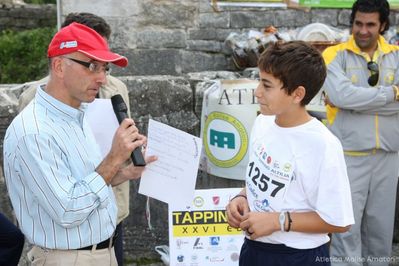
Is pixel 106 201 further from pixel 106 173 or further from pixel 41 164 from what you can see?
pixel 41 164

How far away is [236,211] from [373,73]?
6.51 ft

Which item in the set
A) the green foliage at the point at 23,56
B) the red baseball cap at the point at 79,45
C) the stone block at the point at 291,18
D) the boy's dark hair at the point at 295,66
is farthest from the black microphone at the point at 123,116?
the green foliage at the point at 23,56

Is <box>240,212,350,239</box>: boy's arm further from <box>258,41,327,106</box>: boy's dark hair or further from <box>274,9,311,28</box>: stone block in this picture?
<box>274,9,311,28</box>: stone block

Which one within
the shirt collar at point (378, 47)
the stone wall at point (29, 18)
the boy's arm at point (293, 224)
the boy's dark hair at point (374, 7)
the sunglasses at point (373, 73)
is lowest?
the stone wall at point (29, 18)

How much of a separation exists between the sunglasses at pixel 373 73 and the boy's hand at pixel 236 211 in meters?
1.87

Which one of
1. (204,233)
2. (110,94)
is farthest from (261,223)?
(204,233)

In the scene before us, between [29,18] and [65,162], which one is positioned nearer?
[65,162]

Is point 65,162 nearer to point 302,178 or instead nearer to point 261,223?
point 261,223

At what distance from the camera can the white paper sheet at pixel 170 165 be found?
295cm

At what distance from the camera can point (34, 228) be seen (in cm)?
256

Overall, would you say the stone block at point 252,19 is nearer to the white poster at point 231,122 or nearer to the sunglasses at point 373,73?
the white poster at point 231,122

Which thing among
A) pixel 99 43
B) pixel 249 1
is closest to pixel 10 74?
pixel 249 1

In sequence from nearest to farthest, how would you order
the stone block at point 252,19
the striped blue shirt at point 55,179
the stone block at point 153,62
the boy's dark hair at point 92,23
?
the striped blue shirt at point 55,179, the boy's dark hair at point 92,23, the stone block at point 153,62, the stone block at point 252,19

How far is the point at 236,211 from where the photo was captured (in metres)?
2.76
